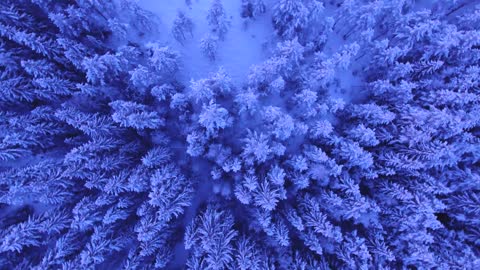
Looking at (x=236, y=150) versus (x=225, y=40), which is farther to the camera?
(x=225, y=40)

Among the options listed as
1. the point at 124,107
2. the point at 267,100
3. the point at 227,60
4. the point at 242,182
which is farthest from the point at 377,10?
the point at 124,107

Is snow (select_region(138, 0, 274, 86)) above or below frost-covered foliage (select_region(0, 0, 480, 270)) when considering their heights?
above

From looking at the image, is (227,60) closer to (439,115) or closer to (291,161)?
(291,161)

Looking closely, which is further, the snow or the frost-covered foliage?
the snow

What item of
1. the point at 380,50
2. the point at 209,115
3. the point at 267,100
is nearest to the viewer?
the point at 209,115
